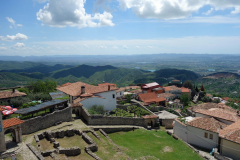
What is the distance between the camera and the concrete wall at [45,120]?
64.1 feet

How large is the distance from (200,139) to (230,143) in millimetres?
4008

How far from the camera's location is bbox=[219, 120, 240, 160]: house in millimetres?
20000

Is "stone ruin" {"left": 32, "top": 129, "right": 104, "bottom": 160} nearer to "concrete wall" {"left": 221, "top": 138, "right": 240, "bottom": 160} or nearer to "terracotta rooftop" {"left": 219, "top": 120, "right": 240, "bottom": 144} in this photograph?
"concrete wall" {"left": 221, "top": 138, "right": 240, "bottom": 160}

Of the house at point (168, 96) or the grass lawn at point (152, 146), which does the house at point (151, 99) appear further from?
the grass lawn at point (152, 146)

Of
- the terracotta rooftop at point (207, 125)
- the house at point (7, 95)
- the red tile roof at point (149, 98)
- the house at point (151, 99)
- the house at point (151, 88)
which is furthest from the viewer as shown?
the house at point (151, 88)

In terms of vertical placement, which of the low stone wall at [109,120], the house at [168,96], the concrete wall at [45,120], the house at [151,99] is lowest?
the house at [168,96]

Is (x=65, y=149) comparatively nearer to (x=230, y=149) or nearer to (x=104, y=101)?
(x=104, y=101)

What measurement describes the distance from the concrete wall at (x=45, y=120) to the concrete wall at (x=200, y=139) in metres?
17.3

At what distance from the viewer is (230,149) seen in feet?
67.4

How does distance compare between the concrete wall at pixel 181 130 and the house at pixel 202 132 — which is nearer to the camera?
the house at pixel 202 132

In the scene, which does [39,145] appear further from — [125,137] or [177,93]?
[177,93]

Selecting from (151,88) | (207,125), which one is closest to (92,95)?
(207,125)

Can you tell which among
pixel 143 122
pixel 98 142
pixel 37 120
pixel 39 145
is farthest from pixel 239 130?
pixel 37 120

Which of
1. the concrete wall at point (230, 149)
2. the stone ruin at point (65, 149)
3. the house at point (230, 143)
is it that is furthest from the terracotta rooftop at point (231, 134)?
the stone ruin at point (65, 149)
